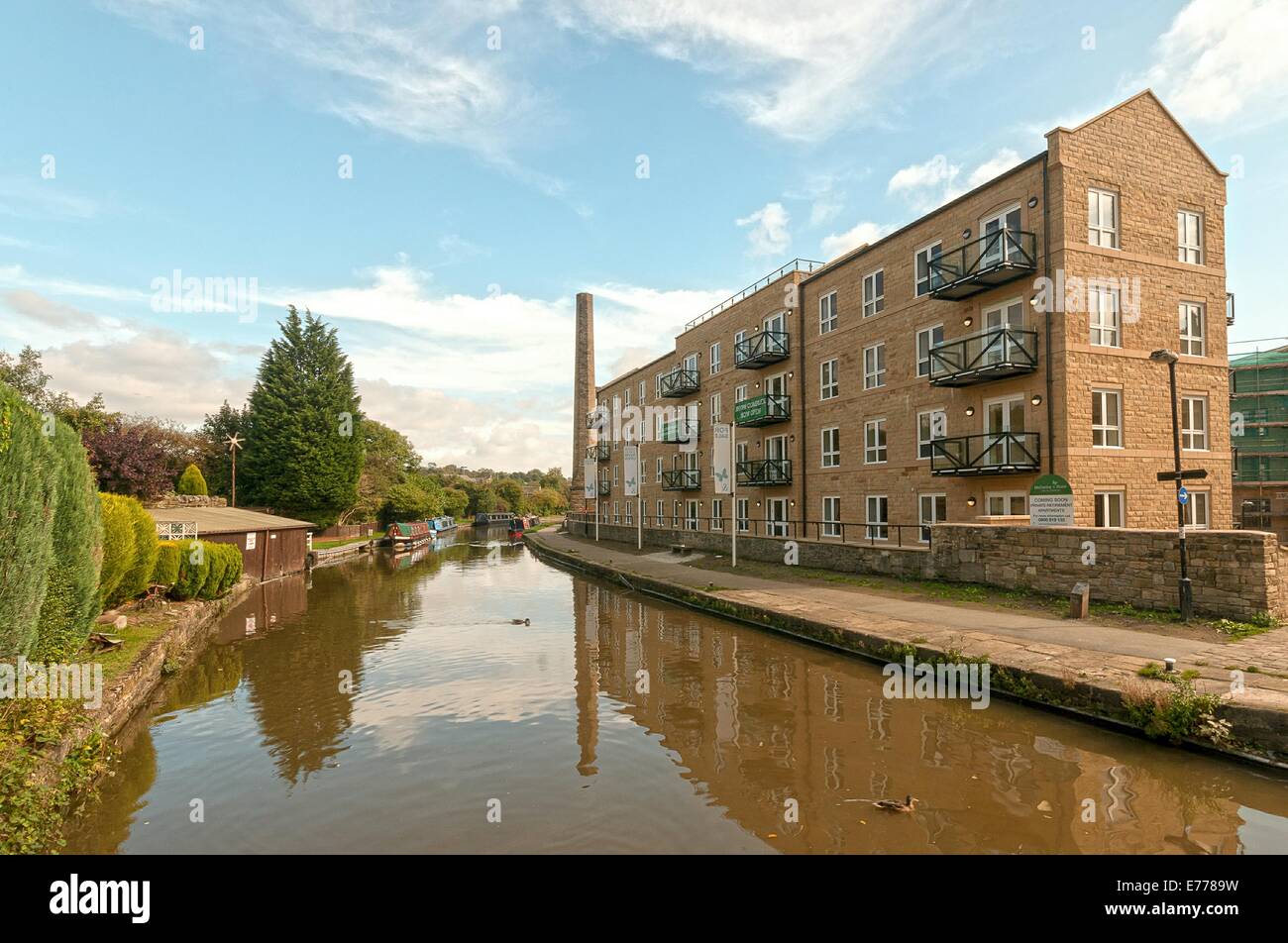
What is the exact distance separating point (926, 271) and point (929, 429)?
4913mm

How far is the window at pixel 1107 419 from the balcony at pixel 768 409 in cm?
1156

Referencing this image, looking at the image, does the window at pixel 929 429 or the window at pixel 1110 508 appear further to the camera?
the window at pixel 929 429

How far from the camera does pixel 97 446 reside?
29047 mm

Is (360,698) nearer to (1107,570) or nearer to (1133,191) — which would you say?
(1107,570)

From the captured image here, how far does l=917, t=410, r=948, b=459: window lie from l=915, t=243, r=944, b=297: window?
3618mm

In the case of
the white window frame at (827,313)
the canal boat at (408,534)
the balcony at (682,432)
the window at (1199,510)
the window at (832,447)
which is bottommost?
the canal boat at (408,534)

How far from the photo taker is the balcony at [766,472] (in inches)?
1032

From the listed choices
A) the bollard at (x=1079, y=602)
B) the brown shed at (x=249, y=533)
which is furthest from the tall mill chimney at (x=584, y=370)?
the bollard at (x=1079, y=602)

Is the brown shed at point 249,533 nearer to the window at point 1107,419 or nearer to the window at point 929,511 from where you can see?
the window at point 929,511

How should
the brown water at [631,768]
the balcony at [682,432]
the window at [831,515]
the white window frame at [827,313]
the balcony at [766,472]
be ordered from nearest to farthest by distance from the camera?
the brown water at [631,768] → the window at [831,515] → the white window frame at [827,313] → the balcony at [766,472] → the balcony at [682,432]

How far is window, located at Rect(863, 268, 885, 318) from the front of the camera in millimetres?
21844

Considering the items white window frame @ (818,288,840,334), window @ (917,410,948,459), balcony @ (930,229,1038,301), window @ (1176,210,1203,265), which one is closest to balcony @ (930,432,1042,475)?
window @ (917,410,948,459)

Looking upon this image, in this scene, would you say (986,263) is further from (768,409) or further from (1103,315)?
(768,409)

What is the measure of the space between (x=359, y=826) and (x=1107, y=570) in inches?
533
